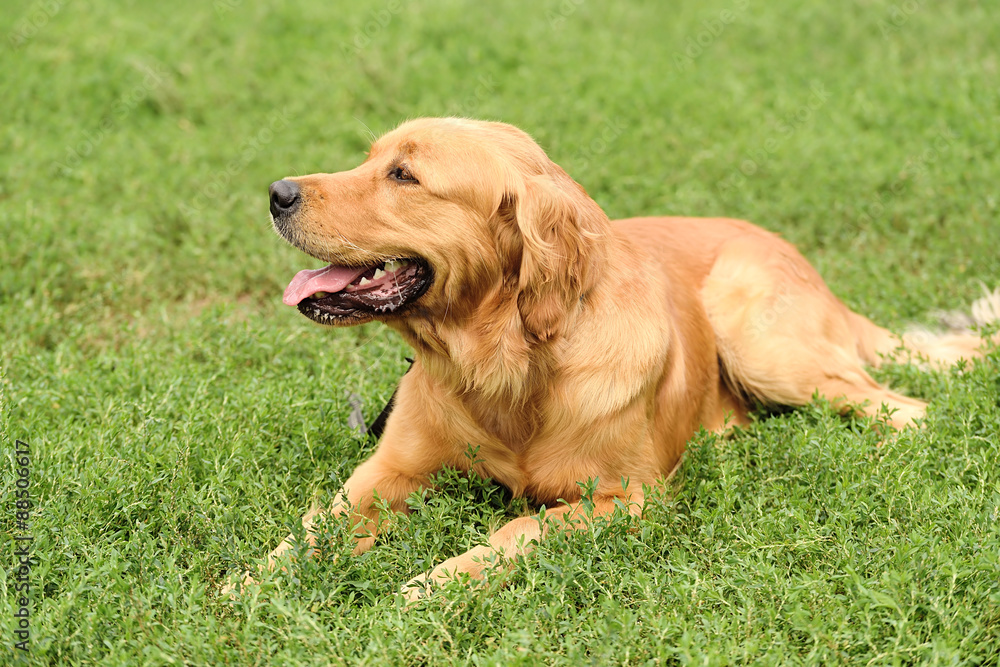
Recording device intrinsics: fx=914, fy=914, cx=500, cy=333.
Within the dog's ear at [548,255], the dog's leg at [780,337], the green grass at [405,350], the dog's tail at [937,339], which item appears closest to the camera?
the green grass at [405,350]

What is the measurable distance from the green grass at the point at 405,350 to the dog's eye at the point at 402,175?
44.9 inches

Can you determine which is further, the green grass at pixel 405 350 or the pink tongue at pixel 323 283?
the pink tongue at pixel 323 283

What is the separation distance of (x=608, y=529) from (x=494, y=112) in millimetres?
4987

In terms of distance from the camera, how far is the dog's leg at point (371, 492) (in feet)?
11.2

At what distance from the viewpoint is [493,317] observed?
10.7ft

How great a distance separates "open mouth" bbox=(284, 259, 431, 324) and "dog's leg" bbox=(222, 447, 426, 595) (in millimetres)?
656

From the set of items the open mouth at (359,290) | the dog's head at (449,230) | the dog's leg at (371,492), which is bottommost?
the dog's leg at (371,492)

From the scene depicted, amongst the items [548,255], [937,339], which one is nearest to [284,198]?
[548,255]

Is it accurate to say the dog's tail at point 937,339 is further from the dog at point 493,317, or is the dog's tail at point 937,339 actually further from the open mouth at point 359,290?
the open mouth at point 359,290

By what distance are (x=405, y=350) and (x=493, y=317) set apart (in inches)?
67.1

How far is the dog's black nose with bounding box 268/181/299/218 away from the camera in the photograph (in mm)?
3322

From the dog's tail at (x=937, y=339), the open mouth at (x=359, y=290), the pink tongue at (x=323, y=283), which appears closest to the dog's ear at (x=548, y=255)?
the open mouth at (x=359, y=290)

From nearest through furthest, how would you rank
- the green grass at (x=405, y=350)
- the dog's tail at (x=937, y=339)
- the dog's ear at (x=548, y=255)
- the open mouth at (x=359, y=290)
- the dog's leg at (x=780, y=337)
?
the green grass at (x=405, y=350)
the dog's ear at (x=548, y=255)
the open mouth at (x=359, y=290)
the dog's leg at (x=780, y=337)
the dog's tail at (x=937, y=339)

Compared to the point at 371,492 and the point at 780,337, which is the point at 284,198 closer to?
the point at 371,492
